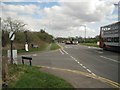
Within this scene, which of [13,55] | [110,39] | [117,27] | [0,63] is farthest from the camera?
[110,39]

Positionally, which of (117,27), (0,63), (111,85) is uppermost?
(117,27)

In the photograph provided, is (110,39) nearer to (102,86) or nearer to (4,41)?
(4,41)

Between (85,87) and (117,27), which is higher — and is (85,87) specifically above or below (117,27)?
below

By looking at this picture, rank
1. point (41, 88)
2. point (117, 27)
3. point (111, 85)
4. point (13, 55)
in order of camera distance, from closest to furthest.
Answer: point (41, 88) < point (111, 85) < point (13, 55) < point (117, 27)

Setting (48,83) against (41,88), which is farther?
(48,83)

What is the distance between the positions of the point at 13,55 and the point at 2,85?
8.31 meters

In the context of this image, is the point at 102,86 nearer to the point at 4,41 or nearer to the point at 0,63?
the point at 0,63

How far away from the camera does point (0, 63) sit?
12.3 metres

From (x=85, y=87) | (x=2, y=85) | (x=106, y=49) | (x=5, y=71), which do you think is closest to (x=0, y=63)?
(x=5, y=71)

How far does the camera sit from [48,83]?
33.9 feet

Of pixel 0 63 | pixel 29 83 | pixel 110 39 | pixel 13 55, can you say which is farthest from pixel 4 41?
pixel 29 83

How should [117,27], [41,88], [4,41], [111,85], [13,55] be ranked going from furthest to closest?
1. [4,41]
2. [117,27]
3. [13,55]
4. [111,85]
5. [41,88]

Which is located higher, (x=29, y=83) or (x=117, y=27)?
(x=117, y=27)

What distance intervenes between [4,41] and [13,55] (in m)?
22.5
